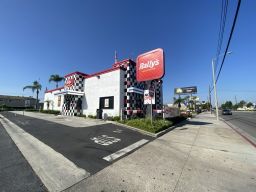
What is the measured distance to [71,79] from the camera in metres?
18.5

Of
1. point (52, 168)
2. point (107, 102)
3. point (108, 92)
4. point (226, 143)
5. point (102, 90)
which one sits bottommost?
point (226, 143)

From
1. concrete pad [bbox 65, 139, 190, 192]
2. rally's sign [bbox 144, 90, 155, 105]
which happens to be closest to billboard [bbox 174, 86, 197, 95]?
rally's sign [bbox 144, 90, 155, 105]

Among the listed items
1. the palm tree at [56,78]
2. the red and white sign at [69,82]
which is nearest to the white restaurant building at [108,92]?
the red and white sign at [69,82]

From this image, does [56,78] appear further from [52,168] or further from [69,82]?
[52,168]

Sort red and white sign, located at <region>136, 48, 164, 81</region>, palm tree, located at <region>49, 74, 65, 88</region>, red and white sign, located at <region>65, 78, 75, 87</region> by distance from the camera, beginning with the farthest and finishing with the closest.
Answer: palm tree, located at <region>49, 74, 65, 88</region> → red and white sign, located at <region>65, 78, 75, 87</region> → red and white sign, located at <region>136, 48, 164, 81</region>

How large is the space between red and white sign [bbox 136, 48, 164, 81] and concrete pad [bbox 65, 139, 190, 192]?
22.7 feet

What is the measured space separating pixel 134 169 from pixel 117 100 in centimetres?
1018

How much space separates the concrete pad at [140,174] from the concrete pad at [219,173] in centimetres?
26

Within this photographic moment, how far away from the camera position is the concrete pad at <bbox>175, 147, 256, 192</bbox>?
2.87 m

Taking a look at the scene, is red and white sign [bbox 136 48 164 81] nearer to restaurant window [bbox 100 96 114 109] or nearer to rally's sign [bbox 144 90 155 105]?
rally's sign [bbox 144 90 155 105]

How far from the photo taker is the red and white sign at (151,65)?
1038cm

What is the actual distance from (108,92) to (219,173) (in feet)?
39.7

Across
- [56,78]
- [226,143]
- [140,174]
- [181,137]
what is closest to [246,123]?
[226,143]

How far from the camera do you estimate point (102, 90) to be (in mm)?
15180
